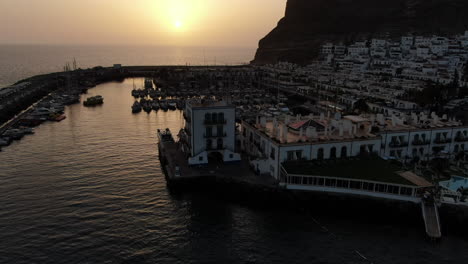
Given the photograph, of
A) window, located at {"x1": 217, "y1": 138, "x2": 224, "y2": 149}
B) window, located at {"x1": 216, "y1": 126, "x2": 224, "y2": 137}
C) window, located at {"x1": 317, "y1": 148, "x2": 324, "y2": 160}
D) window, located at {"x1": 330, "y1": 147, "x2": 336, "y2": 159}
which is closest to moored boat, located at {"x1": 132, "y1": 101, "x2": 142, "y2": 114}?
window, located at {"x1": 217, "y1": 138, "x2": 224, "y2": 149}

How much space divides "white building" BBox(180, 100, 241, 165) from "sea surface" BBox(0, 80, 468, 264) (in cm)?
531

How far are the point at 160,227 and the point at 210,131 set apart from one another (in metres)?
13.0

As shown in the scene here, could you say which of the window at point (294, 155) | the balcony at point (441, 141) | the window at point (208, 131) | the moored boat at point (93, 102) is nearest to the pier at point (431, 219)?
the window at point (294, 155)

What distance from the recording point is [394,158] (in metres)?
39.7

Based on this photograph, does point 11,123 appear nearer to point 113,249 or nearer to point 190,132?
point 190,132

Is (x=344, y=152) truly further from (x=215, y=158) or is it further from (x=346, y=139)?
(x=215, y=158)

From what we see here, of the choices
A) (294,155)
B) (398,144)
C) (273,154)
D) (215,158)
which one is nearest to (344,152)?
(294,155)

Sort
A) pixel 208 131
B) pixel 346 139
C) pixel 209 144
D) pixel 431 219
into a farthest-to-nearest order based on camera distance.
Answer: pixel 209 144 < pixel 208 131 < pixel 346 139 < pixel 431 219

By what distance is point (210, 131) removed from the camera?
1580 inches

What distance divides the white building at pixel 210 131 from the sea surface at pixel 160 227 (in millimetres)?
5311

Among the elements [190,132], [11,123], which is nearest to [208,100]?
[190,132]

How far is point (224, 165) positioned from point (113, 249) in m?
15.8

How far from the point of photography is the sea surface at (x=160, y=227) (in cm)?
2683

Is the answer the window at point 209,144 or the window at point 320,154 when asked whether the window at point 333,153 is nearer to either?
the window at point 320,154
